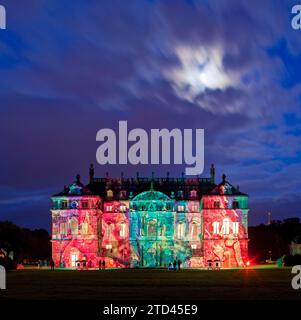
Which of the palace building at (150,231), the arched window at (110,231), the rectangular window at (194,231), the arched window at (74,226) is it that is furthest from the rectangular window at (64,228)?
the rectangular window at (194,231)

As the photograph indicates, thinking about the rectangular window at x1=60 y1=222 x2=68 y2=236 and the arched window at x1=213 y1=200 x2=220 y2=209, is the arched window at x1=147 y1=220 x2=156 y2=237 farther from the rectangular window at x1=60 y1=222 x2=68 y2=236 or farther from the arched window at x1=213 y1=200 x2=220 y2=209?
the rectangular window at x1=60 y1=222 x2=68 y2=236

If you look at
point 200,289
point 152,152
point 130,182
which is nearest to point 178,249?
point 130,182

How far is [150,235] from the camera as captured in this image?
3438 inches

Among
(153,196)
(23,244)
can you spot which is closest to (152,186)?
(153,196)

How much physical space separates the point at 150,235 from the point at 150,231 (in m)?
0.49

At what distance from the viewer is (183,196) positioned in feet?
298

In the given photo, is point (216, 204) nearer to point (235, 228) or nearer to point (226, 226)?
point (226, 226)

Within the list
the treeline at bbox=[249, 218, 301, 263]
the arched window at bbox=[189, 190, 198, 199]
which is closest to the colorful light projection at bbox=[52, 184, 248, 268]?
the arched window at bbox=[189, 190, 198, 199]

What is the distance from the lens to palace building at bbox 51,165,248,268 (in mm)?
86750

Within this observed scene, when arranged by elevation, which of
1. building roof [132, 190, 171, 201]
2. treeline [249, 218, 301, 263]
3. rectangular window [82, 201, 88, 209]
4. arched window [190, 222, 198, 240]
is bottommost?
treeline [249, 218, 301, 263]

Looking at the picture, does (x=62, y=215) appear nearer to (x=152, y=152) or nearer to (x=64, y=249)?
(x=64, y=249)

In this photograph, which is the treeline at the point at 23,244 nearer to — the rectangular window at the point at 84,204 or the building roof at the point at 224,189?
the rectangular window at the point at 84,204
